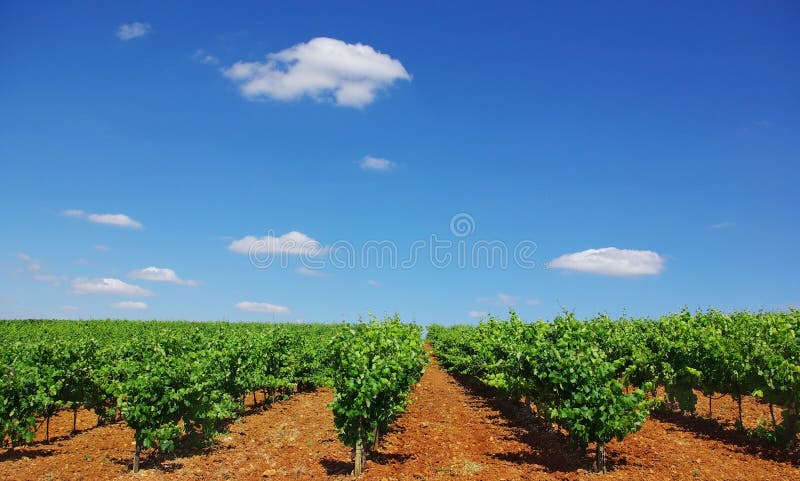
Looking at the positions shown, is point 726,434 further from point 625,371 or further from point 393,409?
point 393,409

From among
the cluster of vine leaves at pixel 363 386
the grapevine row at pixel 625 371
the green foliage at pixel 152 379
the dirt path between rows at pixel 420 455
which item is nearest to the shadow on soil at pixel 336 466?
the dirt path between rows at pixel 420 455

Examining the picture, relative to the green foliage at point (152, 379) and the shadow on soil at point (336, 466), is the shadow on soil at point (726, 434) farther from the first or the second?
the green foliage at point (152, 379)

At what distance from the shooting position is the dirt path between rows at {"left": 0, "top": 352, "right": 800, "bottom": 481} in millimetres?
11750

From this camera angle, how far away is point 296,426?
1755 cm

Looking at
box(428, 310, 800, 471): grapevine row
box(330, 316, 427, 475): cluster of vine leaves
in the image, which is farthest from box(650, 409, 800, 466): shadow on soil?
box(330, 316, 427, 475): cluster of vine leaves

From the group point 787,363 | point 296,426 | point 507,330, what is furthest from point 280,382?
point 787,363

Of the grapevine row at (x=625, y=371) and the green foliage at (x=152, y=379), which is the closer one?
the grapevine row at (x=625, y=371)

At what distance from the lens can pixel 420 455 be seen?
13.4 meters

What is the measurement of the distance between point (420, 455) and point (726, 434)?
9239 millimetres

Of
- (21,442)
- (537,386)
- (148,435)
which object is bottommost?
(21,442)

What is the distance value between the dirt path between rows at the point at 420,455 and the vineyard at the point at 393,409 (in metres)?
0.07

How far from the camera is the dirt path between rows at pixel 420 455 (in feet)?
38.5

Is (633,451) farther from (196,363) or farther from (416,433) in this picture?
(196,363)

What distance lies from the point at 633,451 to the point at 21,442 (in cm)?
1676
